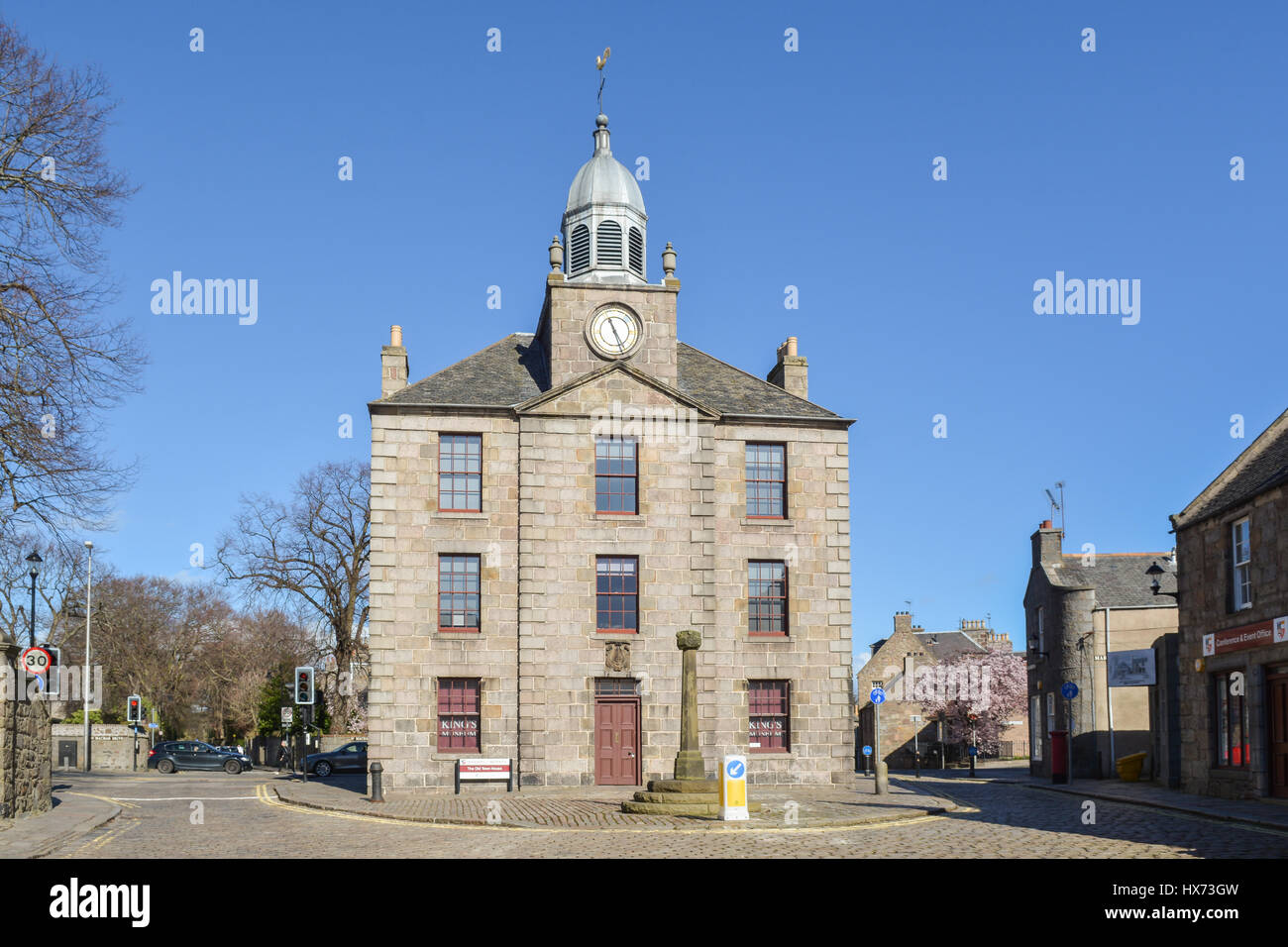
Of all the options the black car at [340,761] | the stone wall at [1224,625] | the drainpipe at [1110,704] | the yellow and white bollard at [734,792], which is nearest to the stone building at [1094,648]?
the drainpipe at [1110,704]

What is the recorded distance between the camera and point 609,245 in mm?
34250

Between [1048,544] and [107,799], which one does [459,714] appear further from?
[1048,544]

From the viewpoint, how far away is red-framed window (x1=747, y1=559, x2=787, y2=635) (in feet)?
103

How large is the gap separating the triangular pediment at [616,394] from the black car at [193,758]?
26.2m

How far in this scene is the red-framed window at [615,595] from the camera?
3069 centimetres

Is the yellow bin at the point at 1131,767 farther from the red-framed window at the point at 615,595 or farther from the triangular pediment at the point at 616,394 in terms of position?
the triangular pediment at the point at 616,394

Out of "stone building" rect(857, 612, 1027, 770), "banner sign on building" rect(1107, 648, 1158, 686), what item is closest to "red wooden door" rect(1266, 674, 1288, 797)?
"banner sign on building" rect(1107, 648, 1158, 686)

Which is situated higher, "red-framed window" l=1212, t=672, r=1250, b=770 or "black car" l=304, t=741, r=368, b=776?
"red-framed window" l=1212, t=672, r=1250, b=770

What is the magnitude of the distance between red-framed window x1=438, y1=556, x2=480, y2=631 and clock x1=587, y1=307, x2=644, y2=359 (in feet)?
21.9

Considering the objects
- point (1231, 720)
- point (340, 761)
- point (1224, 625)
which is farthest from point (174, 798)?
point (1224, 625)

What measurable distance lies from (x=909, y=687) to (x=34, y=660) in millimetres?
52157

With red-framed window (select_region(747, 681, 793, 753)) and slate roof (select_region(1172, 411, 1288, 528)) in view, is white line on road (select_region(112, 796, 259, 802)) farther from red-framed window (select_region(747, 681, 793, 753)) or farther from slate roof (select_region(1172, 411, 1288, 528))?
slate roof (select_region(1172, 411, 1288, 528))

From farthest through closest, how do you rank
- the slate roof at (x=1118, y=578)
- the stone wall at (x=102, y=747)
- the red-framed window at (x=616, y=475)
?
the stone wall at (x=102, y=747) → the slate roof at (x=1118, y=578) → the red-framed window at (x=616, y=475)
